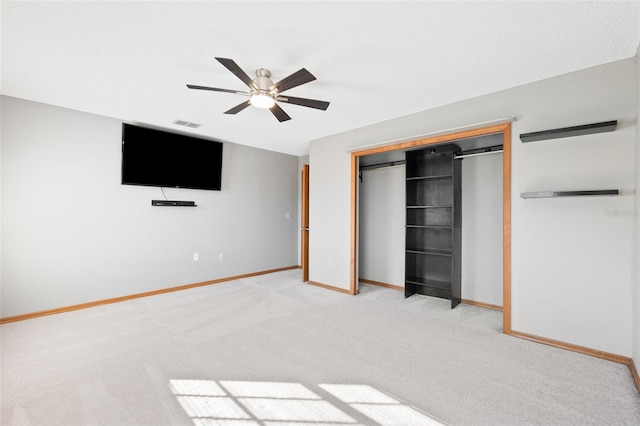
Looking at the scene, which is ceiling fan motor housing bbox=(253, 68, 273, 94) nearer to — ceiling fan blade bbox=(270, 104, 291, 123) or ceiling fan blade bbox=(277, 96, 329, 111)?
ceiling fan blade bbox=(277, 96, 329, 111)

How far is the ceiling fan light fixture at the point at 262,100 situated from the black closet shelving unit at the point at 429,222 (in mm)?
2408

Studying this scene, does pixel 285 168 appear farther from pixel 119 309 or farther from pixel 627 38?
pixel 627 38

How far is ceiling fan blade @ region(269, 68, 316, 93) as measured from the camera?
2116 millimetres

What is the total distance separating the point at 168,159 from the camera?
4359 millimetres

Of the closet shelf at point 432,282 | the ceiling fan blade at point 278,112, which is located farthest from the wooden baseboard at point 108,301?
the ceiling fan blade at point 278,112

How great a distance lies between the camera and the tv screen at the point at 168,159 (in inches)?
158

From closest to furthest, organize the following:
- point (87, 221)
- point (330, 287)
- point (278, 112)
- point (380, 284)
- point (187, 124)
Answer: point (278, 112) → point (87, 221) → point (187, 124) → point (330, 287) → point (380, 284)

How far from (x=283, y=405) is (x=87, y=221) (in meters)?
3.61

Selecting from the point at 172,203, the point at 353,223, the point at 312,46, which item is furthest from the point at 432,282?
the point at 172,203

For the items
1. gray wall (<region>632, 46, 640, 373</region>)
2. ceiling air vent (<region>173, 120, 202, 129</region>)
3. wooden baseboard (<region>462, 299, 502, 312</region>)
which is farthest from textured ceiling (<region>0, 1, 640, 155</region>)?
wooden baseboard (<region>462, 299, 502, 312</region>)

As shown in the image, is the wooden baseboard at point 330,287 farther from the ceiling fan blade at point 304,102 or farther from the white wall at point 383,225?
the ceiling fan blade at point 304,102

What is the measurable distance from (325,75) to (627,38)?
2337mm

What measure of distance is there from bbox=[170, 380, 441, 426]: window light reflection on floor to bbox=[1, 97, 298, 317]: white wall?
8.80ft

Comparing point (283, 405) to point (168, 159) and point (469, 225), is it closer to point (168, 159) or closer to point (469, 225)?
point (469, 225)
